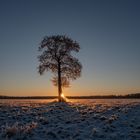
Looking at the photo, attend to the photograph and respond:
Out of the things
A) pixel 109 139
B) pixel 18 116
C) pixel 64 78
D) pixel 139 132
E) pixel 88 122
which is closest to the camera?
pixel 109 139

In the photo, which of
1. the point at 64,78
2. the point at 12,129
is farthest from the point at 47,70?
the point at 12,129

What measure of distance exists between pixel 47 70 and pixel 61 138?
117 ft

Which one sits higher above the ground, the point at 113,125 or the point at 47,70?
the point at 47,70

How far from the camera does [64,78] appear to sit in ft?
179

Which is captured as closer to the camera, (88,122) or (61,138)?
(61,138)

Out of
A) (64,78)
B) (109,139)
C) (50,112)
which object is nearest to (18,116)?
(50,112)

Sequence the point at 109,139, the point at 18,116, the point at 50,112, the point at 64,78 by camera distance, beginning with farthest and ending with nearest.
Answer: the point at 64,78 → the point at 50,112 → the point at 18,116 → the point at 109,139

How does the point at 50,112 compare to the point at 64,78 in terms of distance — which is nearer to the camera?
the point at 50,112

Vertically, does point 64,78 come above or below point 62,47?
below

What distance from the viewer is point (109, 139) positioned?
19.5 metres

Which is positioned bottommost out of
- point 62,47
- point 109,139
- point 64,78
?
point 109,139

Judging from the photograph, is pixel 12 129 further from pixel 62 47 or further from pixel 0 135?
pixel 62 47

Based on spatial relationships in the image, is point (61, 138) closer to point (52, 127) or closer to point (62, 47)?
point (52, 127)

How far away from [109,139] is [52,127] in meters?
4.81
